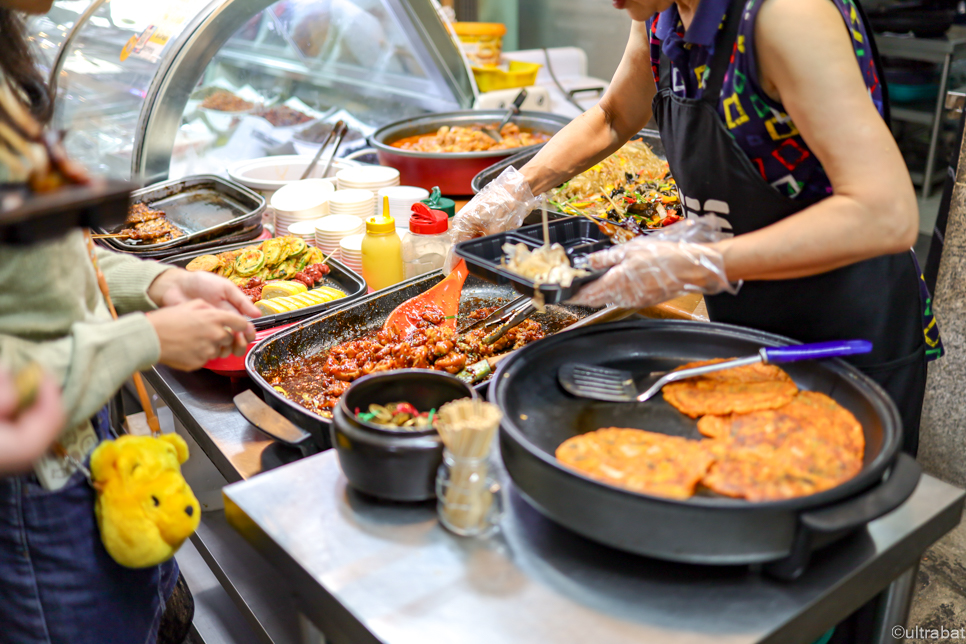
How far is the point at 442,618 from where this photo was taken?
0.98m

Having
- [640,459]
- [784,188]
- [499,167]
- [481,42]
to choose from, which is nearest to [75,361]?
[640,459]

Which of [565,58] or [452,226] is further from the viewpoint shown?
[565,58]

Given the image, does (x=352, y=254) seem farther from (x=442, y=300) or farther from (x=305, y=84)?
(x=305, y=84)

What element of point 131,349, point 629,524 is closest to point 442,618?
point 629,524

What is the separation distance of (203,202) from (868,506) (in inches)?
102

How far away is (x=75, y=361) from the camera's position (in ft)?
3.65

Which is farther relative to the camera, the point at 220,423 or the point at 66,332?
the point at 220,423

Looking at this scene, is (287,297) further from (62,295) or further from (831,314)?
(831,314)

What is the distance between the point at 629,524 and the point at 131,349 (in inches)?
33.3

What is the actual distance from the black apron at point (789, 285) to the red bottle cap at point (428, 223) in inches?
32.7

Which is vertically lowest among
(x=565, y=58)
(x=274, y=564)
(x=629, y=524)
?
(x=274, y=564)

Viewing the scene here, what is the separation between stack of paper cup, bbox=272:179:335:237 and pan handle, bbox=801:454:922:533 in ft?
6.95

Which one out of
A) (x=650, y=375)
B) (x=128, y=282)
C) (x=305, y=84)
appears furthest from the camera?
(x=305, y=84)

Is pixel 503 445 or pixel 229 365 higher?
pixel 503 445
